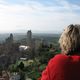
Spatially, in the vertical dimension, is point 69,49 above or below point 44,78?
above

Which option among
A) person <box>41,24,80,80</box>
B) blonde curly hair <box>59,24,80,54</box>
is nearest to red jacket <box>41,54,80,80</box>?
person <box>41,24,80,80</box>

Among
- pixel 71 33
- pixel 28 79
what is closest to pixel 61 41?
pixel 71 33

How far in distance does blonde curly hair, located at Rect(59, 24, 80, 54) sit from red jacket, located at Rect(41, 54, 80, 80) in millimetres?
114

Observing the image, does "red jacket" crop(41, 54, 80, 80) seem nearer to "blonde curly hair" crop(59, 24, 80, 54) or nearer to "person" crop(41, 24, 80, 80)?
"person" crop(41, 24, 80, 80)

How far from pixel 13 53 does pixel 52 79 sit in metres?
34.8

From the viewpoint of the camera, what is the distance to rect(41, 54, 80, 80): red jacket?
2.32 m

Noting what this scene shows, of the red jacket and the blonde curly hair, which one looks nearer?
the red jacket

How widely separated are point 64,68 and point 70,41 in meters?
0.22

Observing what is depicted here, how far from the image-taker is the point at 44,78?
2404 mm

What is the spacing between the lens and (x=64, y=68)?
2.32 m

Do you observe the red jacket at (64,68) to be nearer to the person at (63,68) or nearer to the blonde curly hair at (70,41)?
the person at (63,68)

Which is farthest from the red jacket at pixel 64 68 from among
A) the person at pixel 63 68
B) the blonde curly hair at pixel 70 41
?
the blonde curly hair at pixel 70 41

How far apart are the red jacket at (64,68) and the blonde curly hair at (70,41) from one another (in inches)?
4.5

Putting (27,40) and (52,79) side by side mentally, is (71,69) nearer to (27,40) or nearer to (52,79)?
(52,79)
